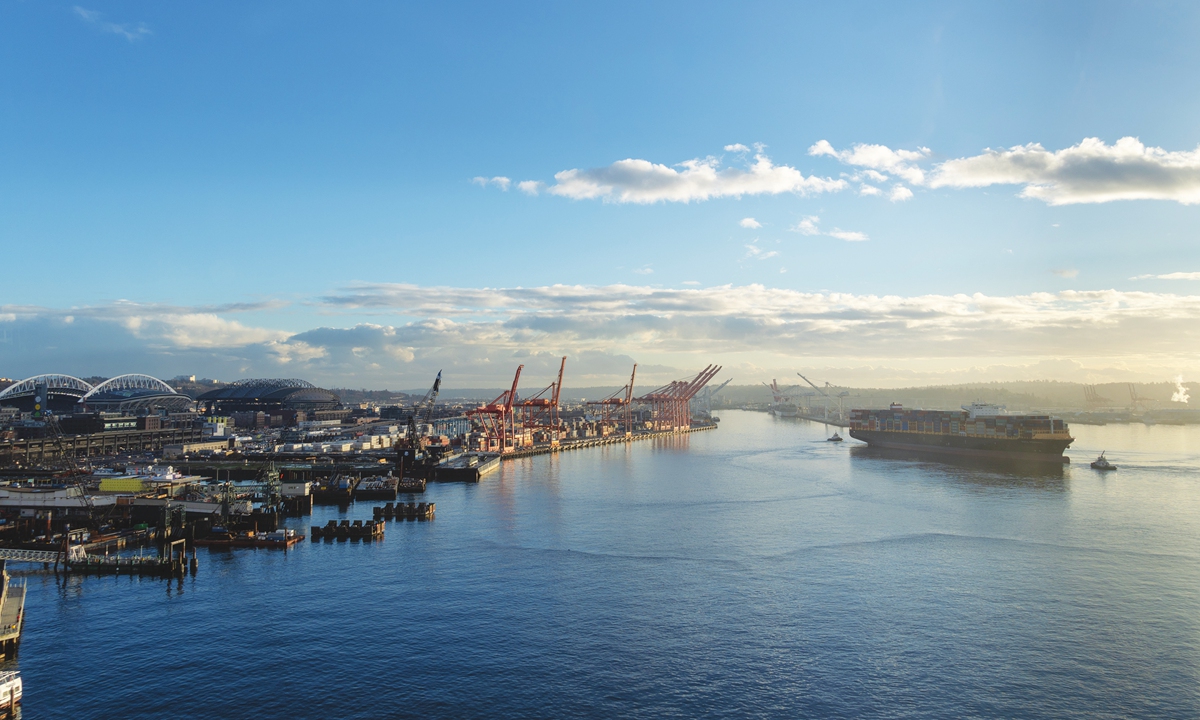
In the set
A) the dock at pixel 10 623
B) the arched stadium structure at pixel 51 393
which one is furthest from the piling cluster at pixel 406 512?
the arched stadium structure at pixel 51 393

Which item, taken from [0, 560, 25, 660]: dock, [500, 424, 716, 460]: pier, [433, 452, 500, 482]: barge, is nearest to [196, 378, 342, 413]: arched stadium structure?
[500, 424, 716, 460]: pier

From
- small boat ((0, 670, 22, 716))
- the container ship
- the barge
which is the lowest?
the barge

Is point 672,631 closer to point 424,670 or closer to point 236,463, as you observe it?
point 424,670

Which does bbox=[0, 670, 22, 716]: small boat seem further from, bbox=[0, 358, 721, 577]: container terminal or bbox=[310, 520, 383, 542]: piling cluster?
bbox=[310, 520, 383, 542]: piling cluster

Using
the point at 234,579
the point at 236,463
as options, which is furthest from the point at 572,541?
the point at 236,463

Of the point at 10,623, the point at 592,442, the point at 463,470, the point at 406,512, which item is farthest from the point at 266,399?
the point at 10,623
